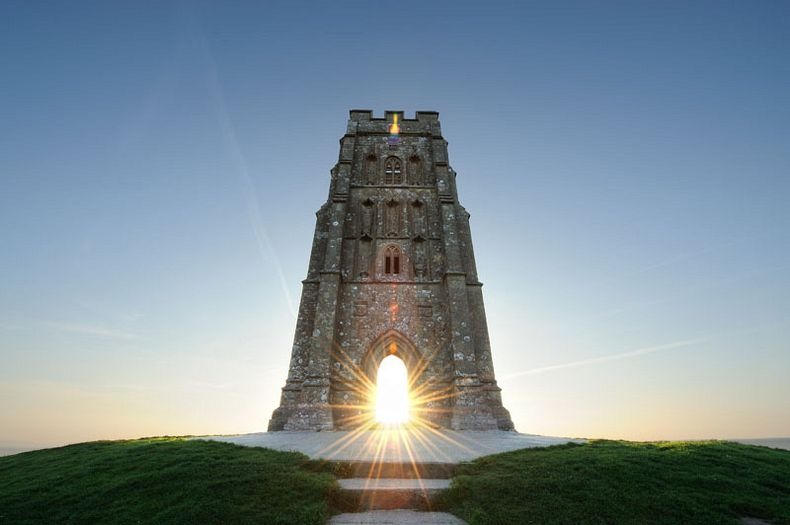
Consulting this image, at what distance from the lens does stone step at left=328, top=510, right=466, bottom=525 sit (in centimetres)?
645

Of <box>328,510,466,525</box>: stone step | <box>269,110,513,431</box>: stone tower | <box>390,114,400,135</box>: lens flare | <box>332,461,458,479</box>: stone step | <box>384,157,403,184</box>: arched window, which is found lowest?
<box>328,510,466,525</box>: stone step

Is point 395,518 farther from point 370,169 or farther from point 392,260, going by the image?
point 370,169

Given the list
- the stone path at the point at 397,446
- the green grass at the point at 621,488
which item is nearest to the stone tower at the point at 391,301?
the stone path at the point at 397,446

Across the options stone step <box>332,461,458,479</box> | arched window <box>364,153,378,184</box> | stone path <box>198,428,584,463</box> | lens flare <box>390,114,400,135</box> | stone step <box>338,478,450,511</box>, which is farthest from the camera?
lens flare <box>390,114,400,135</box>

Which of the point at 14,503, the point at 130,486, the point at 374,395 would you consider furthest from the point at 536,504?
the point at 374,395

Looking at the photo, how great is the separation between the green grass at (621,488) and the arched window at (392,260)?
13.1 meters

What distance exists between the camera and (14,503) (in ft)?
24.6

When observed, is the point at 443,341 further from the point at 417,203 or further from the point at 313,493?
the point at 313,493

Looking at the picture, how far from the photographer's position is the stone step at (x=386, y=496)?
23.5 feet

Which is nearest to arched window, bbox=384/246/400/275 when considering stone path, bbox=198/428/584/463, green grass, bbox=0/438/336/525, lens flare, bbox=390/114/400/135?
lens flare, bbox=390/114/400/135

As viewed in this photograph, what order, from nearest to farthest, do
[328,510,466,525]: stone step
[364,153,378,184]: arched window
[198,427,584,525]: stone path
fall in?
1. [328,510,466,525]: stone step
2. [198,427,584,525]: stone path
3. [364,153,378,184]: arched window

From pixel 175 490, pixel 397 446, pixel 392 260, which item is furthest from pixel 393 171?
pixel 175 490

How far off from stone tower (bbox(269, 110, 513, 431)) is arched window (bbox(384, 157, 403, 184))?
8cm

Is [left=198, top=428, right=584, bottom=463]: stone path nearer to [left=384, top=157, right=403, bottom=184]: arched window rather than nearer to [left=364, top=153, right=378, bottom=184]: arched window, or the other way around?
[left=364, top=153, right=378, bottom=184]: arched window
